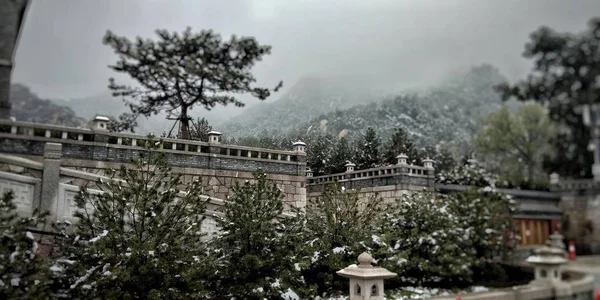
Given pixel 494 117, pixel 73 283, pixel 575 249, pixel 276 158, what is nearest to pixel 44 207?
pixel 73 283

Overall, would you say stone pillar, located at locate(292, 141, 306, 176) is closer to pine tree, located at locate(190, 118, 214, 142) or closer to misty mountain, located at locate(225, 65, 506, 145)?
misty mountain, located at locate(225, 65, 506, 145)

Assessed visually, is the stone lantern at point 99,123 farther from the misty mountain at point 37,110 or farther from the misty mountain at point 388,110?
the misty mountain at point 388,110

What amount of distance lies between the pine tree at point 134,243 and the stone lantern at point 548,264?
94.4 inches

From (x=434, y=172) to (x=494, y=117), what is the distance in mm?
1130

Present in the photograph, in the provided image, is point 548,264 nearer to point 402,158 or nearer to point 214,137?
point 402,158

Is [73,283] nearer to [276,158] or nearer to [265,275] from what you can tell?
[265,275]

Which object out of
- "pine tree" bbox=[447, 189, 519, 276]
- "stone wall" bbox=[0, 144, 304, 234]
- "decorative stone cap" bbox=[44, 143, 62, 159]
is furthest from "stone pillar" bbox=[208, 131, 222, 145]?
"pine tree" bbox=[447, 189, 519, 276]

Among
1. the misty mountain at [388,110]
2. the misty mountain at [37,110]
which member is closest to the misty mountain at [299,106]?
the misty mountain at [388,110]

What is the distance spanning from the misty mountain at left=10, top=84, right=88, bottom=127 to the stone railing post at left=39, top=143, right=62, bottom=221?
21cm

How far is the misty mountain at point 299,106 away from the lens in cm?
363

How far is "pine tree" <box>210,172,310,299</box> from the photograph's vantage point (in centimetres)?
320

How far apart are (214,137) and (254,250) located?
98 cm

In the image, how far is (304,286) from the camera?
3.46 metres

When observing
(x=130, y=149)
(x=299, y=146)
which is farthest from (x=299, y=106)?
(x=130, y=149)
